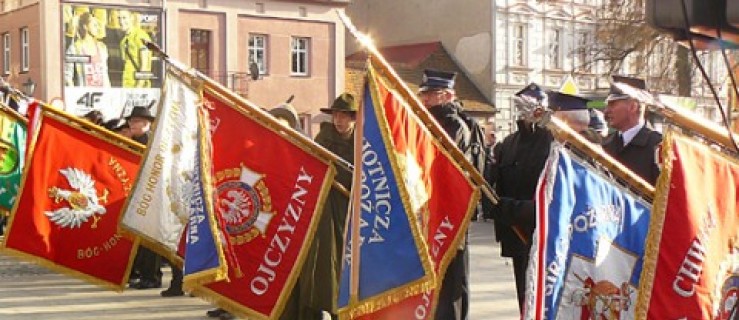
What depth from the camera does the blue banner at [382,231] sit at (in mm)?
6062

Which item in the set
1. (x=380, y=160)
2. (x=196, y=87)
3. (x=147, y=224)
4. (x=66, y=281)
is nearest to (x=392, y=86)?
(x=380, y=160)

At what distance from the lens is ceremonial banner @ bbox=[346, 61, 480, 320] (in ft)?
20.1

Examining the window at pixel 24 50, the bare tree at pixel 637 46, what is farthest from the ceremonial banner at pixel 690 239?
the window at pixel 24 50

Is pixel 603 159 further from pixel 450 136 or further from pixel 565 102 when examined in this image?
pixel 565 102

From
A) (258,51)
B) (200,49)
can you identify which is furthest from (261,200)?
(258,51)

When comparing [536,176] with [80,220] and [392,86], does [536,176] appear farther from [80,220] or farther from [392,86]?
[80,220]

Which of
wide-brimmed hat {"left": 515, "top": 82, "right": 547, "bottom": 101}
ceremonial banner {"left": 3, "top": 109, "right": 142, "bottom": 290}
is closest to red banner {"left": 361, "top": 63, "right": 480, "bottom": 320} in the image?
wide-brimmed hat {"left": 515, "top": 82, "right": 547, "bottom": 101}

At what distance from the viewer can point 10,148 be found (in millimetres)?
11016

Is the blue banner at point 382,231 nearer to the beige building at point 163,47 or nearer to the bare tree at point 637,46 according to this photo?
the bare tree at point 637,46

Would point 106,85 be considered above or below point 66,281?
above

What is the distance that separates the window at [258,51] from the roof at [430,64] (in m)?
4.80

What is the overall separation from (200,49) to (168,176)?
26108 millimetres

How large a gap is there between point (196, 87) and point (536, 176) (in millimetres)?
2334

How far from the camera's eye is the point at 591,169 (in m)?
5.80
